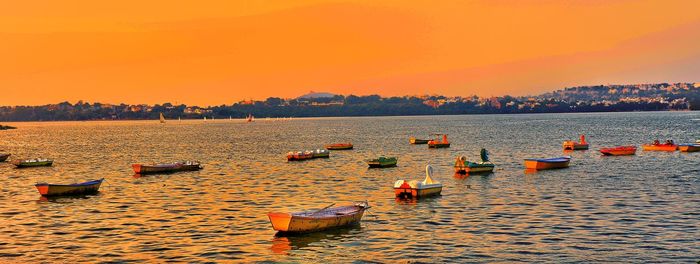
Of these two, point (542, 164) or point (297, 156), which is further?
point (297, 156)

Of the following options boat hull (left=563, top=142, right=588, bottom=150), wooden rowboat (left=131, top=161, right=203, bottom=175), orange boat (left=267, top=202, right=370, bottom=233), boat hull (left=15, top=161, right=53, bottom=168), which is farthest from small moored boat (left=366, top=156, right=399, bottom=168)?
boat hull (left=15, top=161, right=53, bottom=168)

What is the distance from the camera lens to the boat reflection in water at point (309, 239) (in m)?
35.5

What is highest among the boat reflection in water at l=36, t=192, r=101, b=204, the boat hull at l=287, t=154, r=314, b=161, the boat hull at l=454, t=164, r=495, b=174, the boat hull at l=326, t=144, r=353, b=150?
the boat hull at l=454, t=164, r=495, b=174

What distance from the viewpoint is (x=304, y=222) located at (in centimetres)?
3781

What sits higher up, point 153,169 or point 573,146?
point 153,169

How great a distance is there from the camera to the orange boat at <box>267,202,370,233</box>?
37531mm

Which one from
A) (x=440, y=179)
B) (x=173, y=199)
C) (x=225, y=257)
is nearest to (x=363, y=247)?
(x=225, y=257)

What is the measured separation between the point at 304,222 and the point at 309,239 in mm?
1043

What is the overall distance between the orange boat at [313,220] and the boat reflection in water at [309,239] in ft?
1.04

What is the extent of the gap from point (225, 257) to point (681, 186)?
42.2 meters

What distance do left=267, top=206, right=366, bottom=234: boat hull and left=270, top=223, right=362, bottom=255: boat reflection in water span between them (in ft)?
0.89

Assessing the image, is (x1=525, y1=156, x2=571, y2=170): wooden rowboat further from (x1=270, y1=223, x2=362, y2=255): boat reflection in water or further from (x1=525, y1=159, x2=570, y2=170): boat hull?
(x1=270, y1=223, x2=362, y2=255): boat reflection in water

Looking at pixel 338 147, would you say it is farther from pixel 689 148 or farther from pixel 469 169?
pixel 469 169

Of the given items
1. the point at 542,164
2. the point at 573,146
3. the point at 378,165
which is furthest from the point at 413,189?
the point at 573,146
